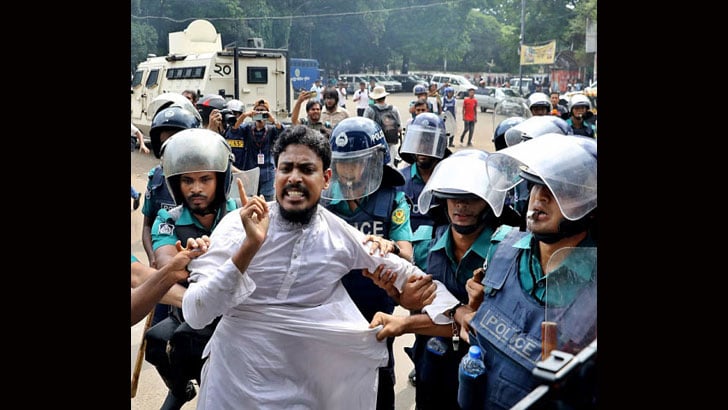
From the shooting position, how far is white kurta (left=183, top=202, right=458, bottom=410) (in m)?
2.68

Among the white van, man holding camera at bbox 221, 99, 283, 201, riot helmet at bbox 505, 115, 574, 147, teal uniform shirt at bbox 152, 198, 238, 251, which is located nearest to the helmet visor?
riot helmet at bbox 505, 115, 574, 147

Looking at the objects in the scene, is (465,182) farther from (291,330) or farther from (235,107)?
(235,107)

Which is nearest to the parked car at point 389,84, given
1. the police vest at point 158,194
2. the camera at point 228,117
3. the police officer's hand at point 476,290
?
the camera at point 228,117

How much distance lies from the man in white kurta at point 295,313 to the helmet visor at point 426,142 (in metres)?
2.01

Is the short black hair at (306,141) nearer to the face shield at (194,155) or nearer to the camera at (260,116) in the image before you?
the face shield at (194,155)

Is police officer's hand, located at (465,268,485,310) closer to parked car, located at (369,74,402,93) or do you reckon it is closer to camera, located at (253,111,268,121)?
camera, located at (253,111,268,121)

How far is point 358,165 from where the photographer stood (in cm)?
377

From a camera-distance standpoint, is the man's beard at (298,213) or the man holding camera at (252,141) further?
the man holding camera at (252,141)

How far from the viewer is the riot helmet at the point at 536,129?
4.88 metres

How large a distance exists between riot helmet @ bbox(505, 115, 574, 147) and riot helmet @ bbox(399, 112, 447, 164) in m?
0.54
